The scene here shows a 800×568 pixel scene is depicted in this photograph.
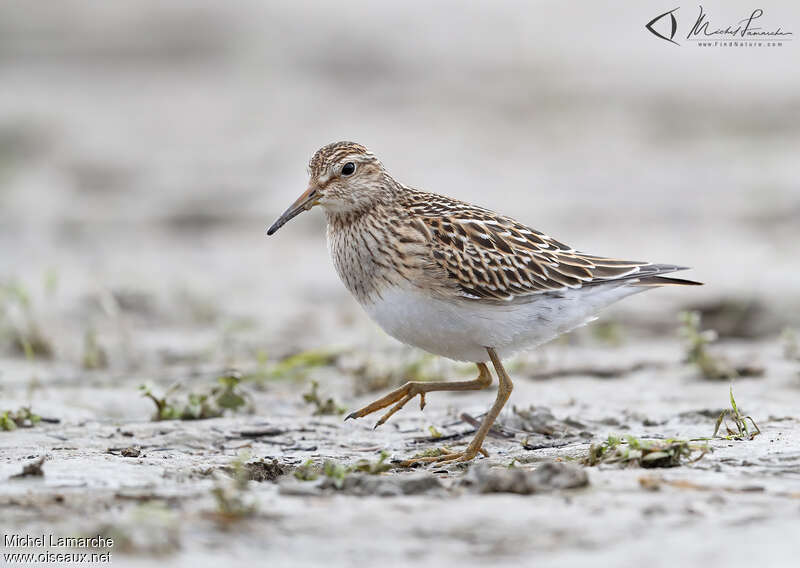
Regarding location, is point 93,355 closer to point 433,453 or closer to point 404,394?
point 404,394

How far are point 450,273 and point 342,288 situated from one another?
5.45m

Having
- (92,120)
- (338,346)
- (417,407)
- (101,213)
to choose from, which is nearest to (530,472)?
(417,407)

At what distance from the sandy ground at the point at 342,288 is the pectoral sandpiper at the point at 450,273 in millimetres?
572

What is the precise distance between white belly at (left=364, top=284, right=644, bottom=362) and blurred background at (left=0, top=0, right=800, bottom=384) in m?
2.85

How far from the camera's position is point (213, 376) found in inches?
333

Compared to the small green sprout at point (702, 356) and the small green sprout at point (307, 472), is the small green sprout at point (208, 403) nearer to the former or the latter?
the small green sprout at point (307, 472)

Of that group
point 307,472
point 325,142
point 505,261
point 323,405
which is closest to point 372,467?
point 307,472

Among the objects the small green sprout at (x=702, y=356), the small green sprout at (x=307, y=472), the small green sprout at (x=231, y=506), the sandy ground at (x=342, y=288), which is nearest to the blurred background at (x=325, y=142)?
the sandy ground at (x=342, y=288)

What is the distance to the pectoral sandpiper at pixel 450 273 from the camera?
6266 mm

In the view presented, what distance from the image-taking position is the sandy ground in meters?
4.34

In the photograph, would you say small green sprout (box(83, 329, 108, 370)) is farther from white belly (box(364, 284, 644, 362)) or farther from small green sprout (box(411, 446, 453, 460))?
small green sprout (box(411, 446, 453, 460))

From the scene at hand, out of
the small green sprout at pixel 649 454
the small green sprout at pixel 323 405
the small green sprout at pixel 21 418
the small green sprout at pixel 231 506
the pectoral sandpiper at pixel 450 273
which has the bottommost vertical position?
the small green sprout at pixel 231 506

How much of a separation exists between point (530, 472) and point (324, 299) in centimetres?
669

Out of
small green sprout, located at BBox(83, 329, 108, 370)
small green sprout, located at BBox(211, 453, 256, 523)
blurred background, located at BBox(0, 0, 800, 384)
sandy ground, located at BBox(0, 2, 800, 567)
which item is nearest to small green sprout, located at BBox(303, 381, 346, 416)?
sandy ground, located at BBox(0, 2, 800, 567)
